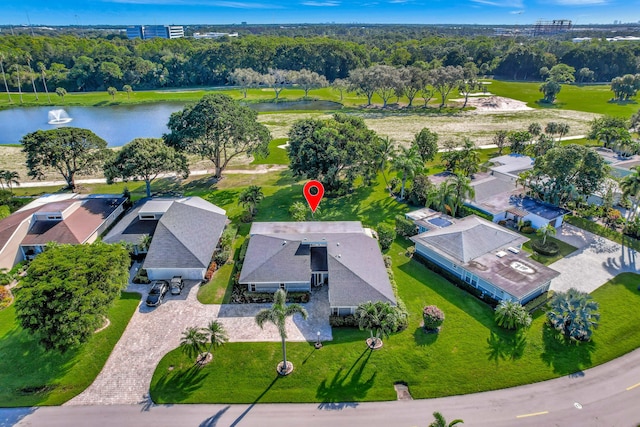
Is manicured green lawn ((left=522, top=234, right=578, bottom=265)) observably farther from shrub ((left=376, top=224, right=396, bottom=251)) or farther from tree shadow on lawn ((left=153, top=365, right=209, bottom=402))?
tree shadow on lawn ((left=153, top=365, right=209, bottom=402))

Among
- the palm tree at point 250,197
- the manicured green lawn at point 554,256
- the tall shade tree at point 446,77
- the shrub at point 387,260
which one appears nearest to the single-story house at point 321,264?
the shrub at point 387,260

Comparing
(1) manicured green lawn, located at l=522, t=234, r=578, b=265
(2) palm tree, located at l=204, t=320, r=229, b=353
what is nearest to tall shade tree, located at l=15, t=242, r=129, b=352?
(2) palm tree, located at l=204, t=320, r=229, b=353

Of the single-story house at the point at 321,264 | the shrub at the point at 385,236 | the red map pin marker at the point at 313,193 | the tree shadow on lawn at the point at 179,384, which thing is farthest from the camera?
the red map pin marker at the point at 313,193

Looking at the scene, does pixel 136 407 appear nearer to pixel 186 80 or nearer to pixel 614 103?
pixel 614 103

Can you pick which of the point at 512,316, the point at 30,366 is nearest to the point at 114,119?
the point at 30,366

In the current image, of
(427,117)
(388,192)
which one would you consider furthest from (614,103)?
(388,192)

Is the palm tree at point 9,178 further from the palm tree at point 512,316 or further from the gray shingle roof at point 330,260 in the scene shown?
the palm tree at point 512,316
